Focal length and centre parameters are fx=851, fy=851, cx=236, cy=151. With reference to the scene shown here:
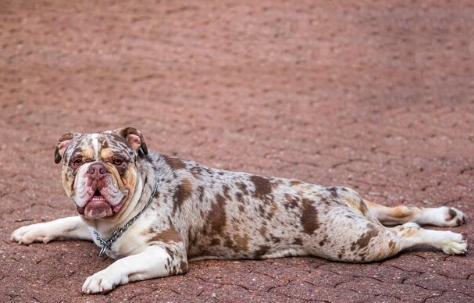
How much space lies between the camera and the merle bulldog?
5.89m

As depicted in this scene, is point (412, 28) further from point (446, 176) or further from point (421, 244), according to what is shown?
point (421, 244)

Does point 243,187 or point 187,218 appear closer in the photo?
point 187,218

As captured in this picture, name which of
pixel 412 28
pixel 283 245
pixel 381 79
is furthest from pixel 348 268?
pixel 412 28

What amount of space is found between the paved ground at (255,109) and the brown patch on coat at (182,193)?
20.0 inches

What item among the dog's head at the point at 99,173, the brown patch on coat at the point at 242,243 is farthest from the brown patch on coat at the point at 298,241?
the dog's head at the point at 99,173

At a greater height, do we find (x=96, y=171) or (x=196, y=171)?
(x=96, y=171)

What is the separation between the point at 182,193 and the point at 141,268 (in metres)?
0.77

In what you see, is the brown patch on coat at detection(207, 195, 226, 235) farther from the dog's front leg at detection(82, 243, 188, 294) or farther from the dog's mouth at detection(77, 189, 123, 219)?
the dog's mouth at detection(77, 189, 123, 219)

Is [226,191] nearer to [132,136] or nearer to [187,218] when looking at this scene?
[187,218]

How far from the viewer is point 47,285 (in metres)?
5.97

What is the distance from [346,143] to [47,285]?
472 centimetres

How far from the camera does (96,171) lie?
5.78 metres

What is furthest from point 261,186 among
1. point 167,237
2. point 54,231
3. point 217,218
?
point 54,231

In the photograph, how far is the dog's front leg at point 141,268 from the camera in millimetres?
5660
